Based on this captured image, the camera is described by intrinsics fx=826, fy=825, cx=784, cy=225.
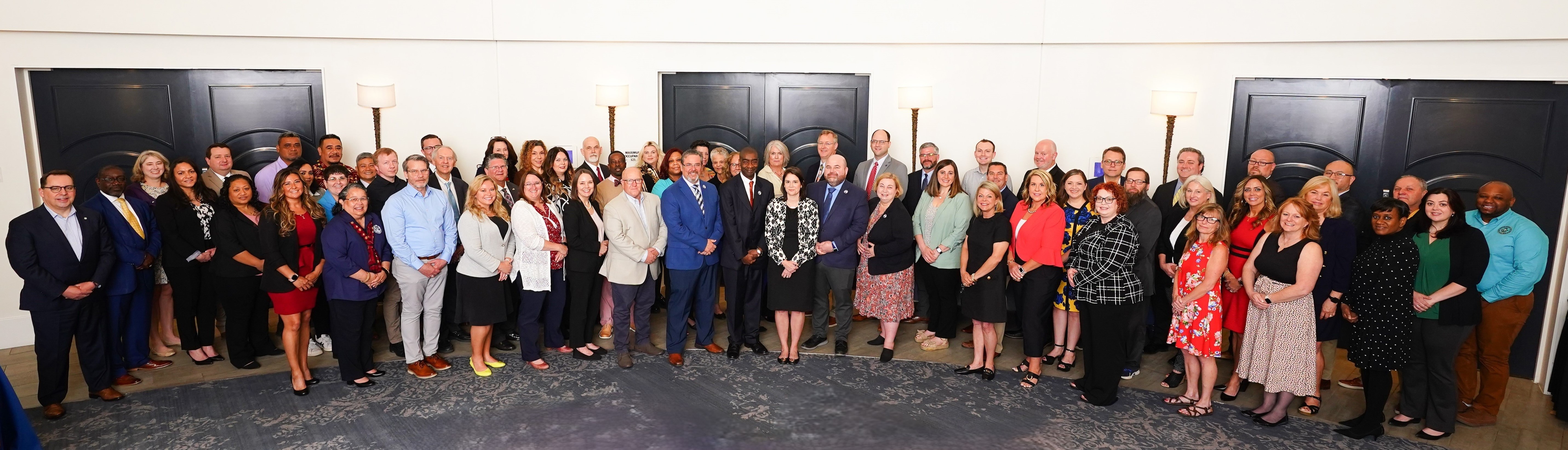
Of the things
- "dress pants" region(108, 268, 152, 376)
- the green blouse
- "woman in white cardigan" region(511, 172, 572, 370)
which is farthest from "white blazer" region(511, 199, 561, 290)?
the green blouse

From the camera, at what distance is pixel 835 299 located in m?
5.95

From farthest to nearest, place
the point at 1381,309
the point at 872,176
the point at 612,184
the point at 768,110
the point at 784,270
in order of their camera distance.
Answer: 1. the point at 768,110
2. the point at 872,176
3. the point at 612,184
4. the point at 784,270
5. the point at 1381,309

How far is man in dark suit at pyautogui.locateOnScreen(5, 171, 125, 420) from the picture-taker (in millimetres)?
4512

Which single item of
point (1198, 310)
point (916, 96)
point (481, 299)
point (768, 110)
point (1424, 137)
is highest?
point (916, 96)

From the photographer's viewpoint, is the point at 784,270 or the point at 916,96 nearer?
the point at 784,270

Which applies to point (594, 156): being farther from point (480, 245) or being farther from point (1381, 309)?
point (1381, 309)

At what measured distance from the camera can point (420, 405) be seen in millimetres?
4852

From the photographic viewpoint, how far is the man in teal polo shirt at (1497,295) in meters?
4.44

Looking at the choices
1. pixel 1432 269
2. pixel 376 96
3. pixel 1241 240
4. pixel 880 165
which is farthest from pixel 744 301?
pixel 1432 269

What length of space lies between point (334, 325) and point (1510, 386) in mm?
7695

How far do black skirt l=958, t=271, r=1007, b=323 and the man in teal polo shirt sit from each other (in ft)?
8.00

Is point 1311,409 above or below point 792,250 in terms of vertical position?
below

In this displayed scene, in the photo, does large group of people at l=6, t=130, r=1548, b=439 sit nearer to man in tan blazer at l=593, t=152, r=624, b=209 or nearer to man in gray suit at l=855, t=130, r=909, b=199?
man in tan blazer at l=593, t=152, r=624, b=209

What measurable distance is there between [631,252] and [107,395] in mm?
3150
